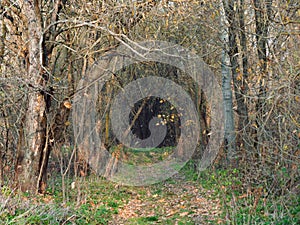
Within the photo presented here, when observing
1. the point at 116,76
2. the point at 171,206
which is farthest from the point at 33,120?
the point at 171,206

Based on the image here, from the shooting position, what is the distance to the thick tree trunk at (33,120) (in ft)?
29.2

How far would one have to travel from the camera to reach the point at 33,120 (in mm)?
9125

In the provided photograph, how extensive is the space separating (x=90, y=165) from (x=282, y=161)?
716 cm

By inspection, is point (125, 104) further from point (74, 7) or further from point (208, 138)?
point (74, 7)

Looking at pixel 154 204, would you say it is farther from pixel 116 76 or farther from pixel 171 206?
pixel 116 76

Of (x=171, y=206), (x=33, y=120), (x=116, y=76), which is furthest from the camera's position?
(x=171, y=206)

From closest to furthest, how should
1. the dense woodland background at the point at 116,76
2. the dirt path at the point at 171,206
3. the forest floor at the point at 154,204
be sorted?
the forest floor at the point at 154,204 < the dense woodland background at the point at 116,76 < the dirt path at the point at 171,206

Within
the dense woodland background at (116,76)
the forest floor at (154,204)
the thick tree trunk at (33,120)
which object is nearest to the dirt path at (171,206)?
the forest floor at (154,204)

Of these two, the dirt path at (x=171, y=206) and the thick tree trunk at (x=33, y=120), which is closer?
the dirt path at (x=171, y=206)

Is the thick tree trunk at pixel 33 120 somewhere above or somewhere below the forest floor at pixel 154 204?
above

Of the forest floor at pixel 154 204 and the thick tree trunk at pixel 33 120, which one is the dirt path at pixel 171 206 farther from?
the thick tree trunk at pixel 33 120

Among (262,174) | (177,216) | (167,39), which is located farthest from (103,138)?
(262,174)

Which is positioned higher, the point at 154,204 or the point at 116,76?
the point at 116,76

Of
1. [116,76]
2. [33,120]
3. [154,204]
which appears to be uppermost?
[116,76]
